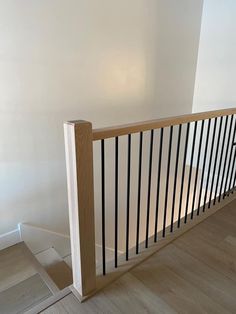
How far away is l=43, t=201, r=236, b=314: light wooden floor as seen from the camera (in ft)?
4.44

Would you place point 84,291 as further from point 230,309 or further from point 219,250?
point 219,250

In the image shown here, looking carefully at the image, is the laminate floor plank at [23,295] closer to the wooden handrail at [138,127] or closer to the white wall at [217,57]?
the wooden handrail at [138,127]

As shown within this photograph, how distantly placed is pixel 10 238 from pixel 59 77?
1.51 meters

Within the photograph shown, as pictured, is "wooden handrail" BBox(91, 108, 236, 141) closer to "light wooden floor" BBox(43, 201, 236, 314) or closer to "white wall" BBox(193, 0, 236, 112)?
"light wooden floor" BBox(43, 201, 236, 314)

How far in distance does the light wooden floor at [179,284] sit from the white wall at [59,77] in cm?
115

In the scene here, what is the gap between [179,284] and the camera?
1507 millimetres

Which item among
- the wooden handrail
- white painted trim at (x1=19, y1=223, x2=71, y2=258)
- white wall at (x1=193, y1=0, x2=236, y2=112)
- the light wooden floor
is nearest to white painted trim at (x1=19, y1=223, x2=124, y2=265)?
white painted trim at (x1=19, y1=223, x2=71, y2=258)

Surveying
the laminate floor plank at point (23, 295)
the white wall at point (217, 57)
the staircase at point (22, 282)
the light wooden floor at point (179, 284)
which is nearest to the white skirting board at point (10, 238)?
the staircase at point (22, 282)

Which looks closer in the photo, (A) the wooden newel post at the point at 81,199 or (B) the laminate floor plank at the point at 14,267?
(A) the wooden newel post at the point at 81,199

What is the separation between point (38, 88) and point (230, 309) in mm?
2054

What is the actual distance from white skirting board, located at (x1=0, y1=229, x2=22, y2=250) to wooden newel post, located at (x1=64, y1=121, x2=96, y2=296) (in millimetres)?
1046

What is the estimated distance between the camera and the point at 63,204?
252 cm

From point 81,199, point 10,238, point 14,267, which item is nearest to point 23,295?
point 14,267

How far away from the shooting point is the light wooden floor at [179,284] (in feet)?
4.44
